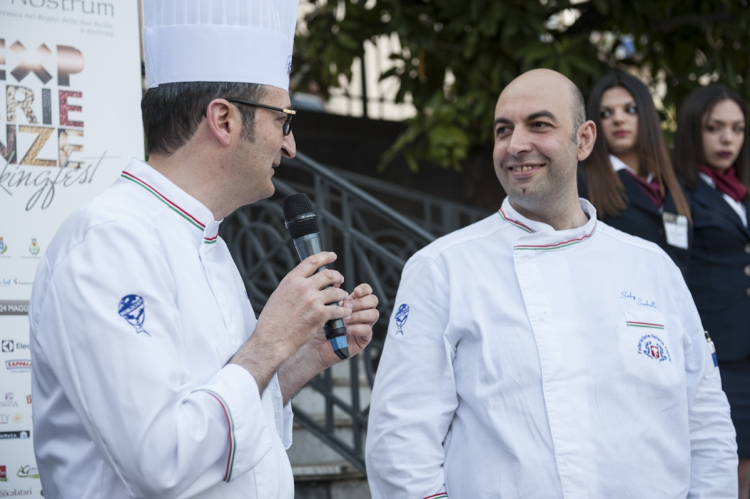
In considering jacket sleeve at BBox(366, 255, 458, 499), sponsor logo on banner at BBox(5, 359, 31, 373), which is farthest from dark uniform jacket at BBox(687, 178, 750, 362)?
sponsor logo on banner at BBox(5, 359, 31, 373)

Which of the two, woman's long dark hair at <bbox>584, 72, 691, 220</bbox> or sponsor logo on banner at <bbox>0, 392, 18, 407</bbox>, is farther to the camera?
woman's long dark hair at <bbox>584, 72, 691, 220</bbox>

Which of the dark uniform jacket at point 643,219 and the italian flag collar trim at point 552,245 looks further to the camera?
the dark uniform jacket at point 643,219

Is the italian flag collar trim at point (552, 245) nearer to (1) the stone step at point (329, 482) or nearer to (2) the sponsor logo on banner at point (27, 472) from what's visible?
(2) the sponsor logo on banner at point (27, 472)

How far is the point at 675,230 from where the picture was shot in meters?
3.44

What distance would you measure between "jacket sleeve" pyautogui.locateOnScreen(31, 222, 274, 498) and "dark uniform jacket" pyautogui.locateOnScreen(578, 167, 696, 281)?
85.8 inches

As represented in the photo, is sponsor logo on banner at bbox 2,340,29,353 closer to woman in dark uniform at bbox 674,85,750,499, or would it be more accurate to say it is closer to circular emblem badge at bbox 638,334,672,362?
circular emblem badge at bbox 638,334,672,362

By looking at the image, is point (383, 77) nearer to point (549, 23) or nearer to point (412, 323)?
point (549, 23)

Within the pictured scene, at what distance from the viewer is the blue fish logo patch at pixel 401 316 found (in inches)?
93.9

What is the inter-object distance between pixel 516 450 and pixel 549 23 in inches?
191

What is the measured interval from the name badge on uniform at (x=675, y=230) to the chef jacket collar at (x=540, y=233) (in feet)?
3.17

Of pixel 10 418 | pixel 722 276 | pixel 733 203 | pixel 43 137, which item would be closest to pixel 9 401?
pixel 10 418

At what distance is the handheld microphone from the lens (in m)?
1.92

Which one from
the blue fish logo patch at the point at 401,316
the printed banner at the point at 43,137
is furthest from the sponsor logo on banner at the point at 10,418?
the blue fish logo patch at the point at 401,316

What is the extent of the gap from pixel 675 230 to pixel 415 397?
5.47 feet
